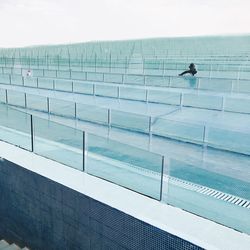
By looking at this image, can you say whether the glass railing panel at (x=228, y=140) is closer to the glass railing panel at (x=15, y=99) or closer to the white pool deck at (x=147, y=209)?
the white pool deck at (x=147, y=209)

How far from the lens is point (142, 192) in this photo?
4.47 m

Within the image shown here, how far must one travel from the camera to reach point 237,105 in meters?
13.4

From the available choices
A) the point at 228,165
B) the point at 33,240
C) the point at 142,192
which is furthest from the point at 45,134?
the point at 228,165

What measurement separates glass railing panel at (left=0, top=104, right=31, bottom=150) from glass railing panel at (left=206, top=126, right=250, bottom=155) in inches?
163

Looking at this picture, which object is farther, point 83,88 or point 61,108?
point 83,88

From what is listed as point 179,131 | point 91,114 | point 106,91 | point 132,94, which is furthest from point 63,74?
point 179,131

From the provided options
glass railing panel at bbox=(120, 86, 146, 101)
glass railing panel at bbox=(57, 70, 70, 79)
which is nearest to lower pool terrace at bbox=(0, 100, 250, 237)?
glass railing panel at bbox=(120, 86, 146, 101)

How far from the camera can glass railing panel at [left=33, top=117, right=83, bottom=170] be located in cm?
523

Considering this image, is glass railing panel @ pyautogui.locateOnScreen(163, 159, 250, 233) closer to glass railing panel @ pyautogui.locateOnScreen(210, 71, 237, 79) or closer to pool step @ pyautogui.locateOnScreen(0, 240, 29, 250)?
pool step @ pyautogui.locateOnScreen(0, 240, 29, 250)

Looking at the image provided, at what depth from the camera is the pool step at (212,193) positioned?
4.23 metres

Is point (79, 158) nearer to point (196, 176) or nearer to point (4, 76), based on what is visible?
point (196, 176)

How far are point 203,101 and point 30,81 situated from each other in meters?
11.7

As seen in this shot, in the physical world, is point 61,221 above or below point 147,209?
below

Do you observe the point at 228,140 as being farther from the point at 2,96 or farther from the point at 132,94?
the point at 2,96
